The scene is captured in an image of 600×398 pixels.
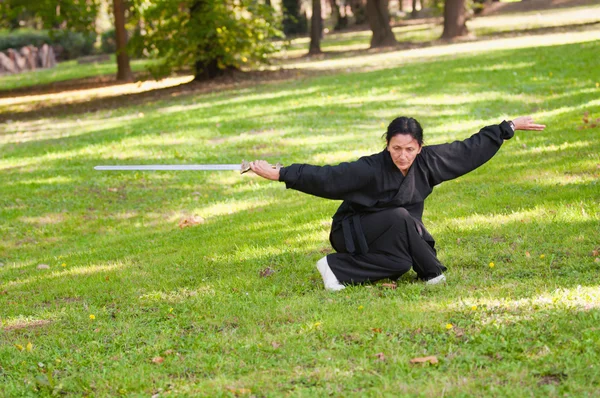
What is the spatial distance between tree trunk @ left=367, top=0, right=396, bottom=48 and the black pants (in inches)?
990

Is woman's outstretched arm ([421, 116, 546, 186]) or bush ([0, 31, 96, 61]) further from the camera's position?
bush ([0, 31, 96, 61])

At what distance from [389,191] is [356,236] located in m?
0.41

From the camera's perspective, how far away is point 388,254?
19.1ft

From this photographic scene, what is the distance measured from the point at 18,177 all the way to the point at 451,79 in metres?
9.80

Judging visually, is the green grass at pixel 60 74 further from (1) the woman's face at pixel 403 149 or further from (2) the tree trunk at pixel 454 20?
(1) the woman's face at pixel 403 149

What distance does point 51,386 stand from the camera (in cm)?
449

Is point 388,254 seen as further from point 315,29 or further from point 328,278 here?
point 315,29

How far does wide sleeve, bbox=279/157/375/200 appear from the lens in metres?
5.62

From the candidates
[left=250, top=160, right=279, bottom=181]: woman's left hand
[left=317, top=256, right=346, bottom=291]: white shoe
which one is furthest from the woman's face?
[left=317, top=256, right=346, bottom=291]: white shoe

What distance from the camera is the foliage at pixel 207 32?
73.2 ft

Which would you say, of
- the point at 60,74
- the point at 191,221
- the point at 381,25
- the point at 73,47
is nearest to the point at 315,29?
the point at 381,25

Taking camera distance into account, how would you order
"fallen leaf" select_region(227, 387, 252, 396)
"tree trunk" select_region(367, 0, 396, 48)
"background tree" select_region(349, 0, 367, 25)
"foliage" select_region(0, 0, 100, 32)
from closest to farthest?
"fallen leaf" select_region(227, 387, 252, 396) < "foliage" select_region(0, 0, 100, 32) < "tree trunk" select_region(367, 0, 396, 48) < "background tree" select_region(349, 0, 367, 25)

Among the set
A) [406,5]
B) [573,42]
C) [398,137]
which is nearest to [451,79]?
[573,42]

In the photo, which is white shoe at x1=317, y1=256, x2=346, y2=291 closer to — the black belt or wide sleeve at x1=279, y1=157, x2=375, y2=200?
the black belt
